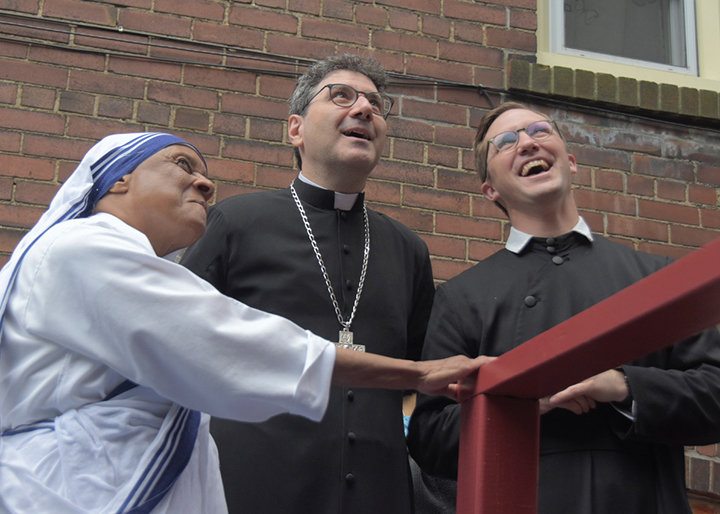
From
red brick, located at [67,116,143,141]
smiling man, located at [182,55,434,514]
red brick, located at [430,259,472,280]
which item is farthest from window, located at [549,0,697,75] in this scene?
red brick, located at [67,116,143,141]

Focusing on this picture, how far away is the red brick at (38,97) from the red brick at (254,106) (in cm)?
74

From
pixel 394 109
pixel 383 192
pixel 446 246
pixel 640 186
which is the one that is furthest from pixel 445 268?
pixel 640 186

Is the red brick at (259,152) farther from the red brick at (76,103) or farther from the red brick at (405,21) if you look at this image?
the red brick at (405,21)

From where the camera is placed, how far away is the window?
179 inches

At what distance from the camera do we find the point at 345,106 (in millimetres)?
2697

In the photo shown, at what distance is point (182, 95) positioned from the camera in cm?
384

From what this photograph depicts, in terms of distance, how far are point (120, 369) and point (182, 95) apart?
2462 millimetres


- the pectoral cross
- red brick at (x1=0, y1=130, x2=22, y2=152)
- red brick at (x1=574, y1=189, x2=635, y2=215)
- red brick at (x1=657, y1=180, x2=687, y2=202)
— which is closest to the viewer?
the pectoral cross

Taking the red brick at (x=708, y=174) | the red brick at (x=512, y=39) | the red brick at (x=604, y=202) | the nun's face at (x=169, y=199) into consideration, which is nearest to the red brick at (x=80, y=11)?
the red brick at (x=512, y=39)

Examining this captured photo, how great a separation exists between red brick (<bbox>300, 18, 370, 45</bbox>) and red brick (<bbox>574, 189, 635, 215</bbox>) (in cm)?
127

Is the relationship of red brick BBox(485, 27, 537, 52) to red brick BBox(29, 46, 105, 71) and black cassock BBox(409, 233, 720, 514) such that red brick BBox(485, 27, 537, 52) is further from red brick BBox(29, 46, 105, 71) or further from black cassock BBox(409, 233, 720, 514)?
black cassock BBox(409, 233, 720, 514)

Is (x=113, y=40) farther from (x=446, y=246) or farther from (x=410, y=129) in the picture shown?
(x=446, y=246)

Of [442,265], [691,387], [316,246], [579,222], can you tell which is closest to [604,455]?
[691,387]

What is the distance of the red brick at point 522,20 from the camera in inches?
170
